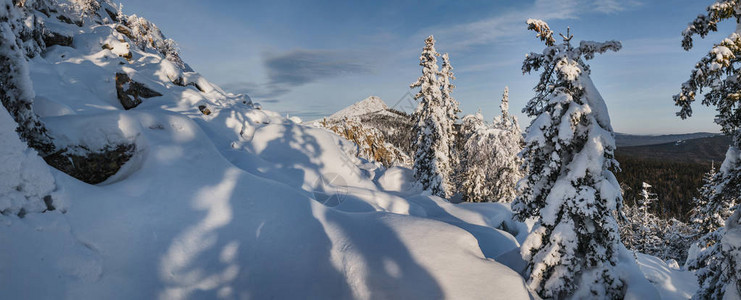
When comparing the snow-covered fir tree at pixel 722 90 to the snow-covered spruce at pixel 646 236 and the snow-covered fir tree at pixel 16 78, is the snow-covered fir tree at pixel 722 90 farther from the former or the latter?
the snow-covered spruce at pixel 646 236

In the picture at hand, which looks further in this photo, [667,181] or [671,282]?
[667,181]

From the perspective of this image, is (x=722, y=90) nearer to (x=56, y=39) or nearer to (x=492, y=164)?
(x=492, y=164)

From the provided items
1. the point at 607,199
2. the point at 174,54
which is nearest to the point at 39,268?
the point at 607,199

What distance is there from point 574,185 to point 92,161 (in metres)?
10.4

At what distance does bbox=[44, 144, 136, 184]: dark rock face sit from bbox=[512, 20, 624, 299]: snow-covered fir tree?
29.8 feet

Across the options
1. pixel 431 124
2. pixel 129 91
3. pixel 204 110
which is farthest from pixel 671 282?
pixel 129 91

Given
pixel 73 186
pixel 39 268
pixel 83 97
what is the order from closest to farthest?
1. pixel 39 268
2. pixel 73 186
3. pixel 83 97

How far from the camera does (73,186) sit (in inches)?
201

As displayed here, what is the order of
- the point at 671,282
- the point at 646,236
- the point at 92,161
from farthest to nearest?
the point at 646,236 → the point at 671,282 → the point at 92,161

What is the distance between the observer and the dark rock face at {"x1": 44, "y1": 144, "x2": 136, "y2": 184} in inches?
231

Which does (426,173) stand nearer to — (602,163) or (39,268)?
(602,163)

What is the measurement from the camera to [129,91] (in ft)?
50.6

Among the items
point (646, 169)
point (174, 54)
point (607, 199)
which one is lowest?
point (646, 169)

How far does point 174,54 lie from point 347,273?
37.2 metres
